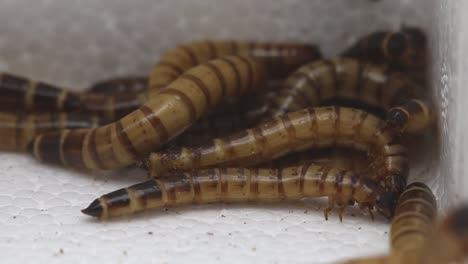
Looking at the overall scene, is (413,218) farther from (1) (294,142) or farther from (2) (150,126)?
(2) (150,126)

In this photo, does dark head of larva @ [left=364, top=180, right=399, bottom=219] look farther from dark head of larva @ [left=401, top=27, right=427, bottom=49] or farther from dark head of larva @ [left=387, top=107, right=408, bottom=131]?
dark head of larva @ [left=401, top=27, right=427, bottom=49]

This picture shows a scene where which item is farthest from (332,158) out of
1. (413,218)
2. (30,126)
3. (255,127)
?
(30,126)

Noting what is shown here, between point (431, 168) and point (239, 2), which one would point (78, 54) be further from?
point (431, 168)

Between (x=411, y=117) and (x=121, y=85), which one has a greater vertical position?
(x=121, y=85)

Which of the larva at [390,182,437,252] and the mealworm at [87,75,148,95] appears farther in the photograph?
the mealworm at [87,75,148,95]

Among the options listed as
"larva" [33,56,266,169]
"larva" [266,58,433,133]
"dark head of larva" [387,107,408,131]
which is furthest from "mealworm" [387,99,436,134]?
"larva" [33,56,266,169]

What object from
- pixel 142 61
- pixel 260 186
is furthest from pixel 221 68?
pixel 142 61
